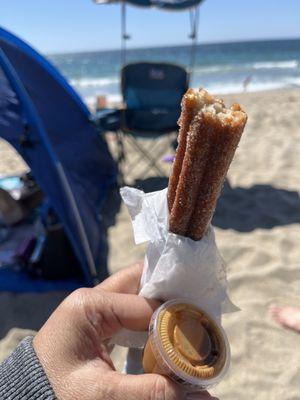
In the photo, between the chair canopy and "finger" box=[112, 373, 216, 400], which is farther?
the chair canopy

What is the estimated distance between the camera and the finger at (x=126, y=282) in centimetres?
111

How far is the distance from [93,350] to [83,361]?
0.12 ft

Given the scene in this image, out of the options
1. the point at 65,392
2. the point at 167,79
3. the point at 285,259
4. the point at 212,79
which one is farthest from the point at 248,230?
the point at 212,79

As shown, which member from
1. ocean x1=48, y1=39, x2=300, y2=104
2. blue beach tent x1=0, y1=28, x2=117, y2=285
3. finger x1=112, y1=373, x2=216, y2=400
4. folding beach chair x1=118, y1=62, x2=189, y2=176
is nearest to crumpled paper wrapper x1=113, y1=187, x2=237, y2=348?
finger x1=112, y1=373, x2=216, y2=400

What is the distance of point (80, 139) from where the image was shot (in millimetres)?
4047

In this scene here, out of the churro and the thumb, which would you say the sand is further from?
the churro

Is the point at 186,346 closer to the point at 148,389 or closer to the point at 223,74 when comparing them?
the point at 148,389

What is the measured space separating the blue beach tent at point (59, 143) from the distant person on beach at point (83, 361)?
1.85 metres

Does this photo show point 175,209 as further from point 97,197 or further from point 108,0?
point 108,0

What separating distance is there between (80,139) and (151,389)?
11.3ft

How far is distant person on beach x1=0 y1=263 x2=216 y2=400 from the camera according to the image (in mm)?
822

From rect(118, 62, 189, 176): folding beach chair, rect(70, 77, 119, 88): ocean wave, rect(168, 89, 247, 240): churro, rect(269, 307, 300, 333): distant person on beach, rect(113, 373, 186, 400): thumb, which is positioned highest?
rect(168, 89, 247, 240): churro

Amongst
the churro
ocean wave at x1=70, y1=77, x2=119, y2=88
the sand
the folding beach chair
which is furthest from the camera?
ocean wave at x1=70, y1=77, x2=119, y2=88

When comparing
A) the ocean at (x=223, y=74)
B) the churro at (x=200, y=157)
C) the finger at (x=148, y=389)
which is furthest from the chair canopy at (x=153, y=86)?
the ocean at (x=223, y=74)
